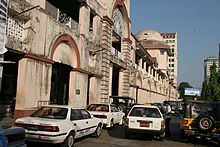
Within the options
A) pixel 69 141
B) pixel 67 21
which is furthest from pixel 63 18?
pixel 69 141

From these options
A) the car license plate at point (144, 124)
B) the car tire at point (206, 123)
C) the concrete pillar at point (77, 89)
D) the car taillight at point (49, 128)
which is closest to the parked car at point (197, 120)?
the car tire at point (206, 123)

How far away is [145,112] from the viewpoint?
13273mm

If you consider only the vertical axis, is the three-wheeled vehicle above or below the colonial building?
below

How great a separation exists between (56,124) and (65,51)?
10245mm

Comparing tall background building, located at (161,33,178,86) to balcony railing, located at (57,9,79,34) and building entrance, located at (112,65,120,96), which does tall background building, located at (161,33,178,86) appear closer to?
building entrance, located at (112,65,120,96)

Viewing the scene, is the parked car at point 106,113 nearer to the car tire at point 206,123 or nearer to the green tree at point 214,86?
the car tire at point 206,123

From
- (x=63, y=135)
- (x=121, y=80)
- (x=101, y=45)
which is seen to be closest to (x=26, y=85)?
(x=63, y=135)

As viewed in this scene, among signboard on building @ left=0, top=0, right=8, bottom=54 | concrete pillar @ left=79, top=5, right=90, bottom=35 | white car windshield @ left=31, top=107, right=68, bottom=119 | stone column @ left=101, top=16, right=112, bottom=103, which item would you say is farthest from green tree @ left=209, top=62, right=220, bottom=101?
signboard on building @ left=0, top=0, right=8, bottom=54

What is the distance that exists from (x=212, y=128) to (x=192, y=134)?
0.95 meters

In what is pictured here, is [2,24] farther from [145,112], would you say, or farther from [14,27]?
[145,112]

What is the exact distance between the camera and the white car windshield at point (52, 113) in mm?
10062

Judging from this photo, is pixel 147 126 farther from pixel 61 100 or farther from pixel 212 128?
pixel 61 100

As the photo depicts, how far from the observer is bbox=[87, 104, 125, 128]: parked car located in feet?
50.8

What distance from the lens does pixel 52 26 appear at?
16812 mm
